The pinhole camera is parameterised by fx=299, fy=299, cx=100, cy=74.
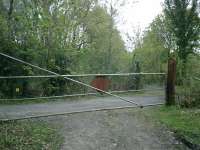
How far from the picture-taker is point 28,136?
20.1 feet

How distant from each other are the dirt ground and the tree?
44.2 ft

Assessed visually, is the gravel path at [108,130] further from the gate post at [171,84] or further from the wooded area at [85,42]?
the wooded area at [85,42]

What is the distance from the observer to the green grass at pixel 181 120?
704 centimetres

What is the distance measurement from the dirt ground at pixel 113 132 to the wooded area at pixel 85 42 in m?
3.04

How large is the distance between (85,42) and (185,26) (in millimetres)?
7289

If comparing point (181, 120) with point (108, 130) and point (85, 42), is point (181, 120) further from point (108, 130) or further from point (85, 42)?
point (85, 42)

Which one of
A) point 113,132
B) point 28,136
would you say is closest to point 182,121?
point 113,132

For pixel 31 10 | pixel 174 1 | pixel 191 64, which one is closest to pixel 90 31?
pixel 174 1

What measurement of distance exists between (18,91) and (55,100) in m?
1.86

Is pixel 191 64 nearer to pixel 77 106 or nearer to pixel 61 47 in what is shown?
pixel 61 47

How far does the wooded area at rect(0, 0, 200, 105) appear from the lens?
39.6 feet

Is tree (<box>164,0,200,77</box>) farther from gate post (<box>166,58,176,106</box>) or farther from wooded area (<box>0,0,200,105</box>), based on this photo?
gate post (<box>166,58,176,106</box>)

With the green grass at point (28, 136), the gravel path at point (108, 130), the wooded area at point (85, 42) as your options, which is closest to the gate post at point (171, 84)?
the wooded area at point (85, 42)

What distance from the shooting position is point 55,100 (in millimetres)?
10812
